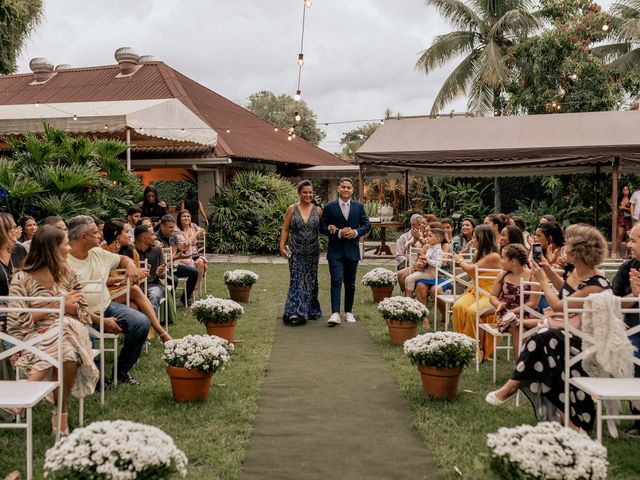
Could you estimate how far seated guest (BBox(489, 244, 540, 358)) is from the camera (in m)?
5.47

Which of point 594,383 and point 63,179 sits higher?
point 63,179

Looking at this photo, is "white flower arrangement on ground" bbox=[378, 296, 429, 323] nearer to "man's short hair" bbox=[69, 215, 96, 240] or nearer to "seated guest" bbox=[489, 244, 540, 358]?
"seated guest" bbox=[489, 244, 540, 358]

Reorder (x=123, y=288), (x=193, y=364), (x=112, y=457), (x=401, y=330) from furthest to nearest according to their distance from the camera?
(x=401, y=330)
(x=123, y=288)
(x=193, y=364)
(x=112, y=457)

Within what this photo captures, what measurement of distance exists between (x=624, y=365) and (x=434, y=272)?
14.1ft

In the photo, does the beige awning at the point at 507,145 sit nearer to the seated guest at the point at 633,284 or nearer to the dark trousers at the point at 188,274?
the dark trousers at the point at 188,274

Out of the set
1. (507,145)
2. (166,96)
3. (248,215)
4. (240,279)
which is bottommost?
(240,279)

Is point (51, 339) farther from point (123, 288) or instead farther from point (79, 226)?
point (123, 288)

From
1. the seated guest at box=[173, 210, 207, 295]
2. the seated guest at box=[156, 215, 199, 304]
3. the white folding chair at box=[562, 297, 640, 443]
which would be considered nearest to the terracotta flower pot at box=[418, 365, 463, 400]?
the white folding chair at box=[562, 297, 640, 443]

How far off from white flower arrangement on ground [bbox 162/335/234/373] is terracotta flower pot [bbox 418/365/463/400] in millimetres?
1603

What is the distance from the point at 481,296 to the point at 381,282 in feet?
10.0

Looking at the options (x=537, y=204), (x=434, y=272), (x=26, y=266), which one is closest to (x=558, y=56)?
(x=537, y=204)

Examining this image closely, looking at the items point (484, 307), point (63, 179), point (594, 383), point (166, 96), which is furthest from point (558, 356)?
point (166, 96)

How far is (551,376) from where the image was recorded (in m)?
4.26

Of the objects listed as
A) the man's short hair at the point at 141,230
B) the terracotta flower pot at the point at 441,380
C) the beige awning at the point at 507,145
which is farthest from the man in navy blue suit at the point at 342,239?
the beige awning at the point at 507,145
